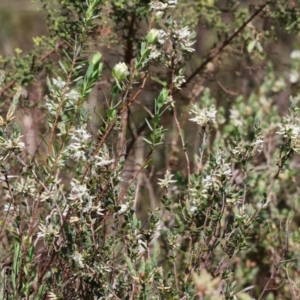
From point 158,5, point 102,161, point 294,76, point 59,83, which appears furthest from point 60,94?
point 294,76

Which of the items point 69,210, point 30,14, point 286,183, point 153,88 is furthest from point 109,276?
point 30,14

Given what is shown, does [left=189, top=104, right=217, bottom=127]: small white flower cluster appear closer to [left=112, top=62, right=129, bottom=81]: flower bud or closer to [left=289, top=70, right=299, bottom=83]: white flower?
[left=112, top=62, right=129, bottom=81]: flower bud

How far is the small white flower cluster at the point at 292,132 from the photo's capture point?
2145 mm

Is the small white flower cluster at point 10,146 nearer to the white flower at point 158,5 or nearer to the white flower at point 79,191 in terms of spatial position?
the white flower at point 79,191

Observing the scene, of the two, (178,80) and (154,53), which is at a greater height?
(154,53)

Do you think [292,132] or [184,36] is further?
[184,36]

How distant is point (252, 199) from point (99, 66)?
1994mm

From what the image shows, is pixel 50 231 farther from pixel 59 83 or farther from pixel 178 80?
pixel 178 80

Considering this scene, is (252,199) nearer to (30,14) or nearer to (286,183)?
(286,183)

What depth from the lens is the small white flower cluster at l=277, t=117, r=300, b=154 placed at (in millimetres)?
2145

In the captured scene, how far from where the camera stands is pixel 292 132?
2.14m

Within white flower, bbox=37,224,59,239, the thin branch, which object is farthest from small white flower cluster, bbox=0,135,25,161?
the thin branch

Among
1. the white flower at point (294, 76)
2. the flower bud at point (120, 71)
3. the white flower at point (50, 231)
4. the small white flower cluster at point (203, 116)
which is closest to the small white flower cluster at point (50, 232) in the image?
Answer: the white flower at point (50, 231)

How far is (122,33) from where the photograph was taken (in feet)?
10.8
